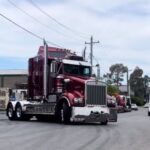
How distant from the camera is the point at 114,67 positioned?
152875 millimetres

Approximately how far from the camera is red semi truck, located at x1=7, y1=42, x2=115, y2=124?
29.1 metres

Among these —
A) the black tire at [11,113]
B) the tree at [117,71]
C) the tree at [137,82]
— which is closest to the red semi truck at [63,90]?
the black tire at [11,113]

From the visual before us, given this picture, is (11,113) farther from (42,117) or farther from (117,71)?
(117,71)

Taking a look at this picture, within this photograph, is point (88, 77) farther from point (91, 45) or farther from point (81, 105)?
point (91, 45)

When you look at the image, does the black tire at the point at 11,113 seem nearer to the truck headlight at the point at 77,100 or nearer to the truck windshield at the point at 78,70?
the truck windshield at the point at 78,70

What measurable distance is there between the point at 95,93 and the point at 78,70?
2.00 meters

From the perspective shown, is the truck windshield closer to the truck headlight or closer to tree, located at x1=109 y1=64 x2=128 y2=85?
the truck headlight

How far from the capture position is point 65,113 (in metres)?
29.0

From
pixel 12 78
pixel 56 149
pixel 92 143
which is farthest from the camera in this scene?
pixel 12 78

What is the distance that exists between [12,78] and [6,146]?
85.6 m

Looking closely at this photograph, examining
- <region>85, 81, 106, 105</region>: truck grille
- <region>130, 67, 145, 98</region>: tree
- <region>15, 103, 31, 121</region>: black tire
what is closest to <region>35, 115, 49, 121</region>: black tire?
<region>15, 103, 31, 121</region>: black tire

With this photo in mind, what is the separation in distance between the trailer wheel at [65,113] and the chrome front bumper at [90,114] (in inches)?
11.7

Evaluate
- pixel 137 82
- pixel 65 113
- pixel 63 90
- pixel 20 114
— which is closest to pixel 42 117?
pixel 20 114

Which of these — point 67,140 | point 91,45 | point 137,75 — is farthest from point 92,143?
point 137,75
